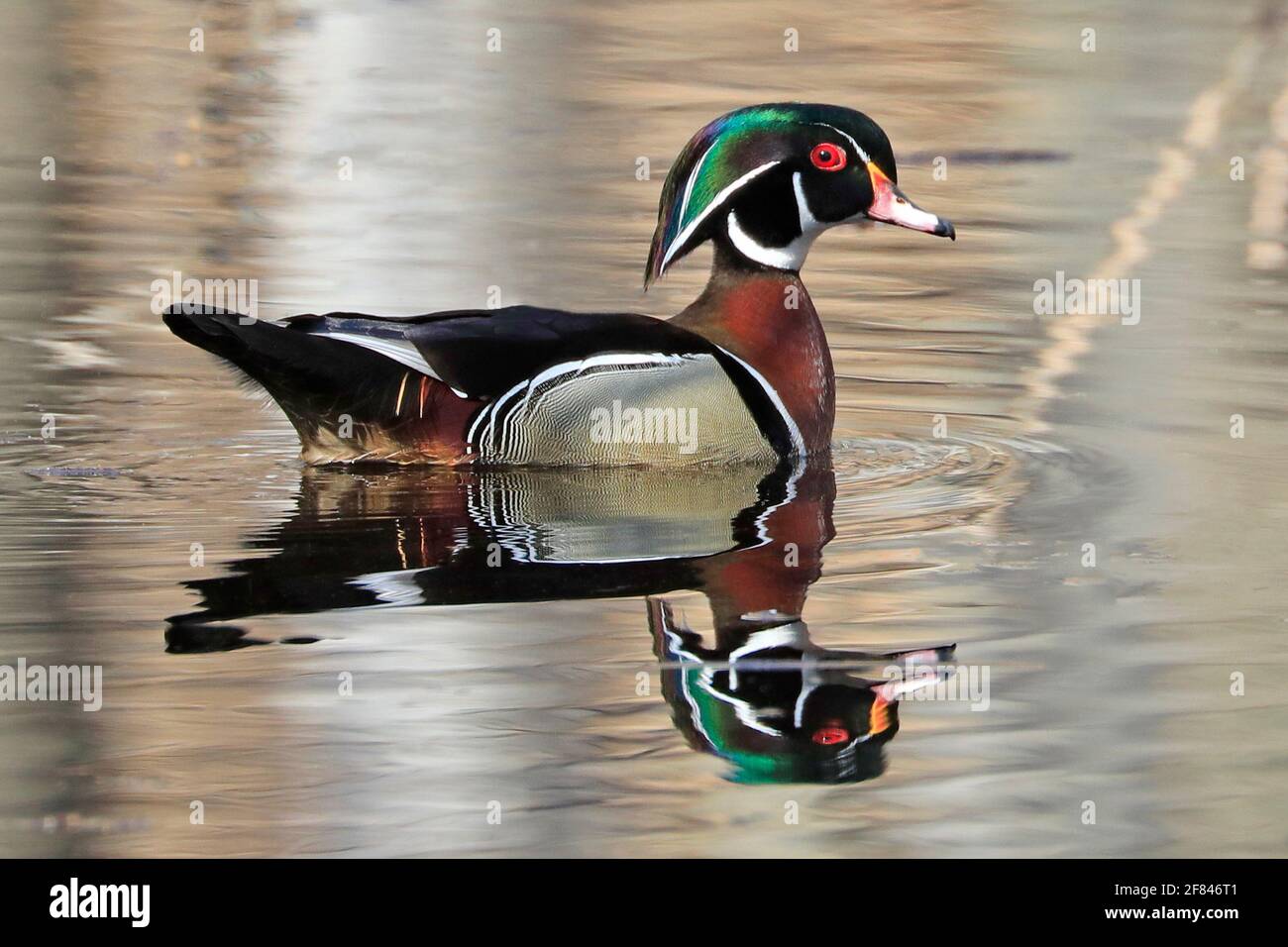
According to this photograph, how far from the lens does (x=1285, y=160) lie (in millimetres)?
13828

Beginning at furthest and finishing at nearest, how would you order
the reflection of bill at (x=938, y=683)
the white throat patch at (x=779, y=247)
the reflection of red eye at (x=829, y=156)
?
1. the white throat patch at (x=779, y=247)
2. the reflection of red eye at (x=829, y=156)
3. the reflection of bill at (x=938, y=683)

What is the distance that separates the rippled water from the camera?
4.93 meters

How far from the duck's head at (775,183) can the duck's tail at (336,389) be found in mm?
998

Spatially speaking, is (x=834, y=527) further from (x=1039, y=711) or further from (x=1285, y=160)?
(x=1285, y=160)

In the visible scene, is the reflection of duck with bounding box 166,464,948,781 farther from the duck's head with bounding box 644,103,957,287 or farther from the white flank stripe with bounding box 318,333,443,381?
the duck's head with bounding box 644,103,957,287

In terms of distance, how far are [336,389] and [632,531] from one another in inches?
51.9

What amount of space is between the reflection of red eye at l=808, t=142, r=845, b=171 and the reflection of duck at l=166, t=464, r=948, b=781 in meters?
1.12

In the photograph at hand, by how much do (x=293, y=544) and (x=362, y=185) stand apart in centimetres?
675

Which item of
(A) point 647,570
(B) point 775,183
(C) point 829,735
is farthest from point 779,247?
(C) point 829,735

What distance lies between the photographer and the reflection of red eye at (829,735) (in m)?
5.22

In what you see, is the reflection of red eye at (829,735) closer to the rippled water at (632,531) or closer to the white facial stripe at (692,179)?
the rippled water at (632,531)

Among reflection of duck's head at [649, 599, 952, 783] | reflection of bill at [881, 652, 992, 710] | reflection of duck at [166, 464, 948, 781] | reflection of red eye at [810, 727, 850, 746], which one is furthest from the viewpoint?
reflection of bill at [881, 652, 992, 710]

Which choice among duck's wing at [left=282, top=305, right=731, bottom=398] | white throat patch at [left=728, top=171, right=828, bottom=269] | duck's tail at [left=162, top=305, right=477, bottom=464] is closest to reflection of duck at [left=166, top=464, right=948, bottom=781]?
duck's tail at [left=162, top=305, right=477, bottom=464]

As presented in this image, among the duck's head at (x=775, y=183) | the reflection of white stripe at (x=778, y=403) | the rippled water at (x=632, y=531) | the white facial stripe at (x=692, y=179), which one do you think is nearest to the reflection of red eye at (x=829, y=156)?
the duck's head at (x=775, y=183)
